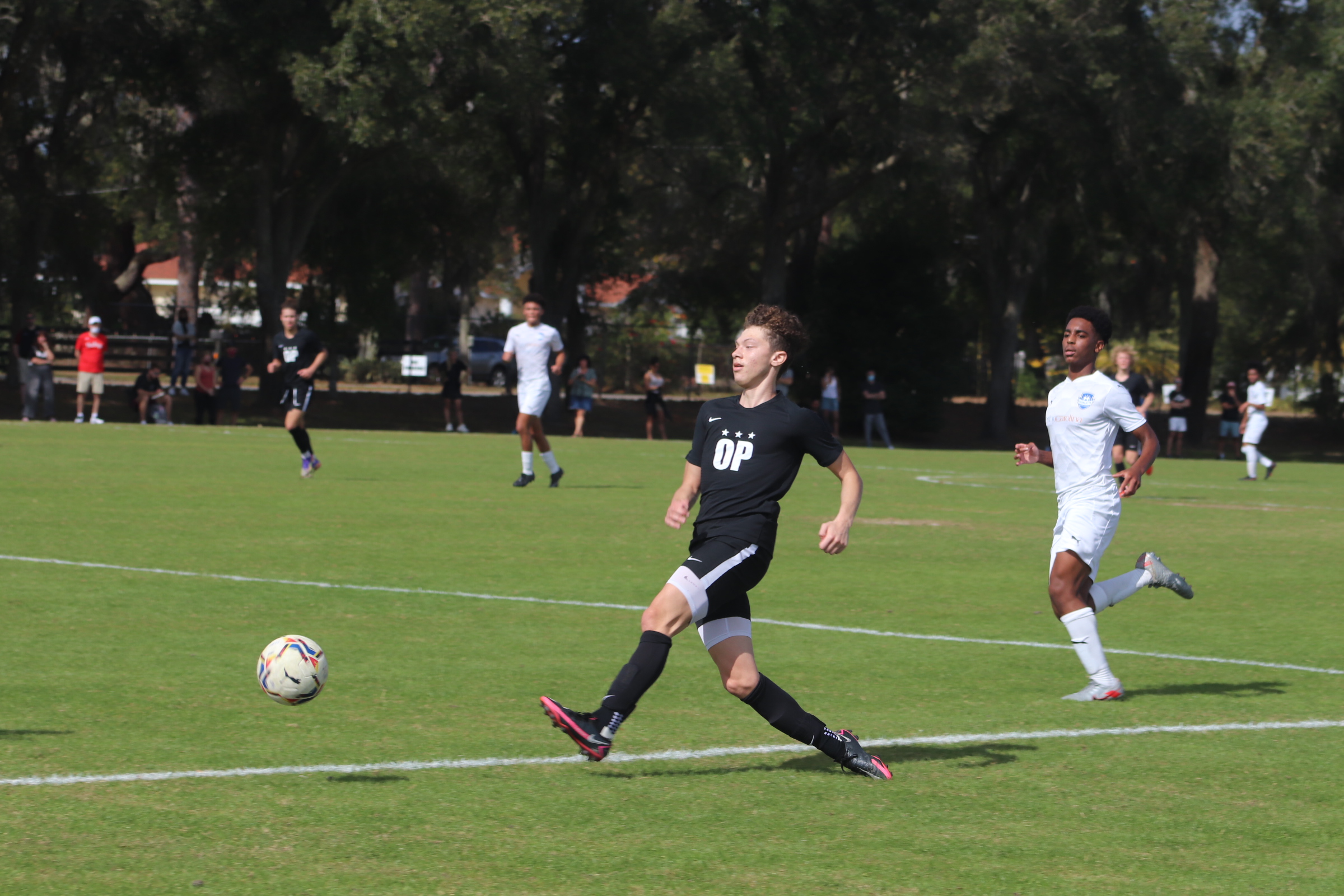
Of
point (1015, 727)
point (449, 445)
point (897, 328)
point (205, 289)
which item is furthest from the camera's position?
point (205, 289)

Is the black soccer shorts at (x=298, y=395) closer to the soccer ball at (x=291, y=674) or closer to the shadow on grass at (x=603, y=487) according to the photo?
the shadow on grass at (x=603, y=487)

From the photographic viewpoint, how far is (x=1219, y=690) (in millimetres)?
8477

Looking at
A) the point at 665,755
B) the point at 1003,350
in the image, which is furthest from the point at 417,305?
the point at 665,755

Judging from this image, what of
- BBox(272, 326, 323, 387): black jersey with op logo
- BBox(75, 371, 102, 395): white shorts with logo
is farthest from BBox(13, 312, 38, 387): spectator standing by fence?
BBox(272, 326, 323, 387): black jersey with op logo

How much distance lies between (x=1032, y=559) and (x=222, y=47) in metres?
26.4

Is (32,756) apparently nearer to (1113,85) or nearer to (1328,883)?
(1328,883)

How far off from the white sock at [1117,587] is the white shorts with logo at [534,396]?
37.4 ft

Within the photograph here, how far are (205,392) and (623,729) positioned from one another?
103ft

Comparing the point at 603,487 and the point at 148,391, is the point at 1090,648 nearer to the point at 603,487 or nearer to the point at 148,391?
the point at 603,487

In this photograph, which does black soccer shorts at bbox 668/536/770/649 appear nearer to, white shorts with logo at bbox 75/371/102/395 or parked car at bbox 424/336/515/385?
white shorts with logo at bbox 75/371/102/395

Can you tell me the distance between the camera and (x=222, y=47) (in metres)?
35.2

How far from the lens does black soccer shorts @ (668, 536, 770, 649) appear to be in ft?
20.0

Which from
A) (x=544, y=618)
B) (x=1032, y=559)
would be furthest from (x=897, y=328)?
(x=544, y=618)

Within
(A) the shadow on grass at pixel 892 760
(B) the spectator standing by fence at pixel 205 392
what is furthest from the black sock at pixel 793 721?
(B) the spectator standing by fence at pixel 205 392
